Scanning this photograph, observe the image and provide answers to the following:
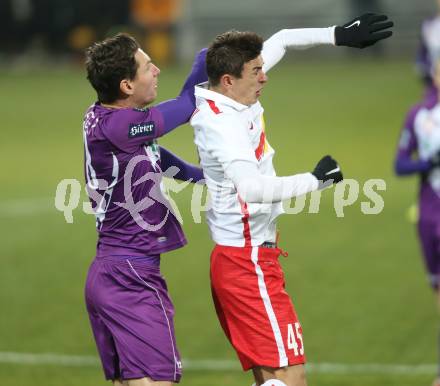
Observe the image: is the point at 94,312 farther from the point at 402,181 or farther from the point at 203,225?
the point at 402,181

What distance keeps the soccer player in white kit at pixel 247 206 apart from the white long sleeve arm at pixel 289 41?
2cm

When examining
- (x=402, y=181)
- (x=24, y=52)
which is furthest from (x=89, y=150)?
(x=24, y=52)

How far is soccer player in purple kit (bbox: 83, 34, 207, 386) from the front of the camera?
223 inches

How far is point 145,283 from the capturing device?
580 cm

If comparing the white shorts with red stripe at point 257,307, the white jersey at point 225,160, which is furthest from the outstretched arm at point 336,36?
the white shorts with red stripe at point 257,307

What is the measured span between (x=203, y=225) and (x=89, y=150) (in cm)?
864

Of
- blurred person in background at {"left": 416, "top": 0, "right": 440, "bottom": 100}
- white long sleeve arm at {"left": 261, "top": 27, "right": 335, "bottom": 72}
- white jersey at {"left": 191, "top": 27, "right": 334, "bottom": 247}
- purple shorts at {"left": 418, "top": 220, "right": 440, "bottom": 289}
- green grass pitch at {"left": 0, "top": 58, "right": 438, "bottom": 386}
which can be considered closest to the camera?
white jersey at {"left": 191, "top": 27, "right": 334, "bottom": 247}

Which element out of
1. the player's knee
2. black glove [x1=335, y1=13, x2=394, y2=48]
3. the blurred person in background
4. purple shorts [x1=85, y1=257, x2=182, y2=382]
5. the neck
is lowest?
the player's knee

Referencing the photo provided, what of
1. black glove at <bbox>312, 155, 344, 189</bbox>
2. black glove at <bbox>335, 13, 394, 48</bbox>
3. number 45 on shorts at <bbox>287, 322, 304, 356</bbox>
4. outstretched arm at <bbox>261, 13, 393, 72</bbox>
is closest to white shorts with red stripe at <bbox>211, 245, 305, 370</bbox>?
number 45 on shorts at <bbox>287, 322, 304, 356</bbox>

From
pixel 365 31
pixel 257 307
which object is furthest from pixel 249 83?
pixel 257 307

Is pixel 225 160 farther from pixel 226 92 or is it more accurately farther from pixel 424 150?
pixel 424 150

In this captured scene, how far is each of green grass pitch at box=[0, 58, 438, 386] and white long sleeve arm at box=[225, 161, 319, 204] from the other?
3.47m

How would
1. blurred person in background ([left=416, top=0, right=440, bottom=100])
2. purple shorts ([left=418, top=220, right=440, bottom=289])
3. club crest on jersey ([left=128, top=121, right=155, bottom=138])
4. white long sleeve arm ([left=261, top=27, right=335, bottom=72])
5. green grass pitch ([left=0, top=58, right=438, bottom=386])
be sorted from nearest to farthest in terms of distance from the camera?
club crest on jersey ([left=128, top=121, right=155, bottom=138]) → white long sleeve arm ([left=261, top=27, right=335, bottom=72]) → purple shorts ([left=418, top=220, right=440, bottom=289]) → green grass pitch ([left=0, top=58, right=438, bottom=386]) → blurred person in background ([left=416, top=0, right=440, bottom=100])

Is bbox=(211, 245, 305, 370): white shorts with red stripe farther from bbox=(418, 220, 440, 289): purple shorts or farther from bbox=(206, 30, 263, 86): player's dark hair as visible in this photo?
bbox=(418, 220, 440, 289): purple shorts
